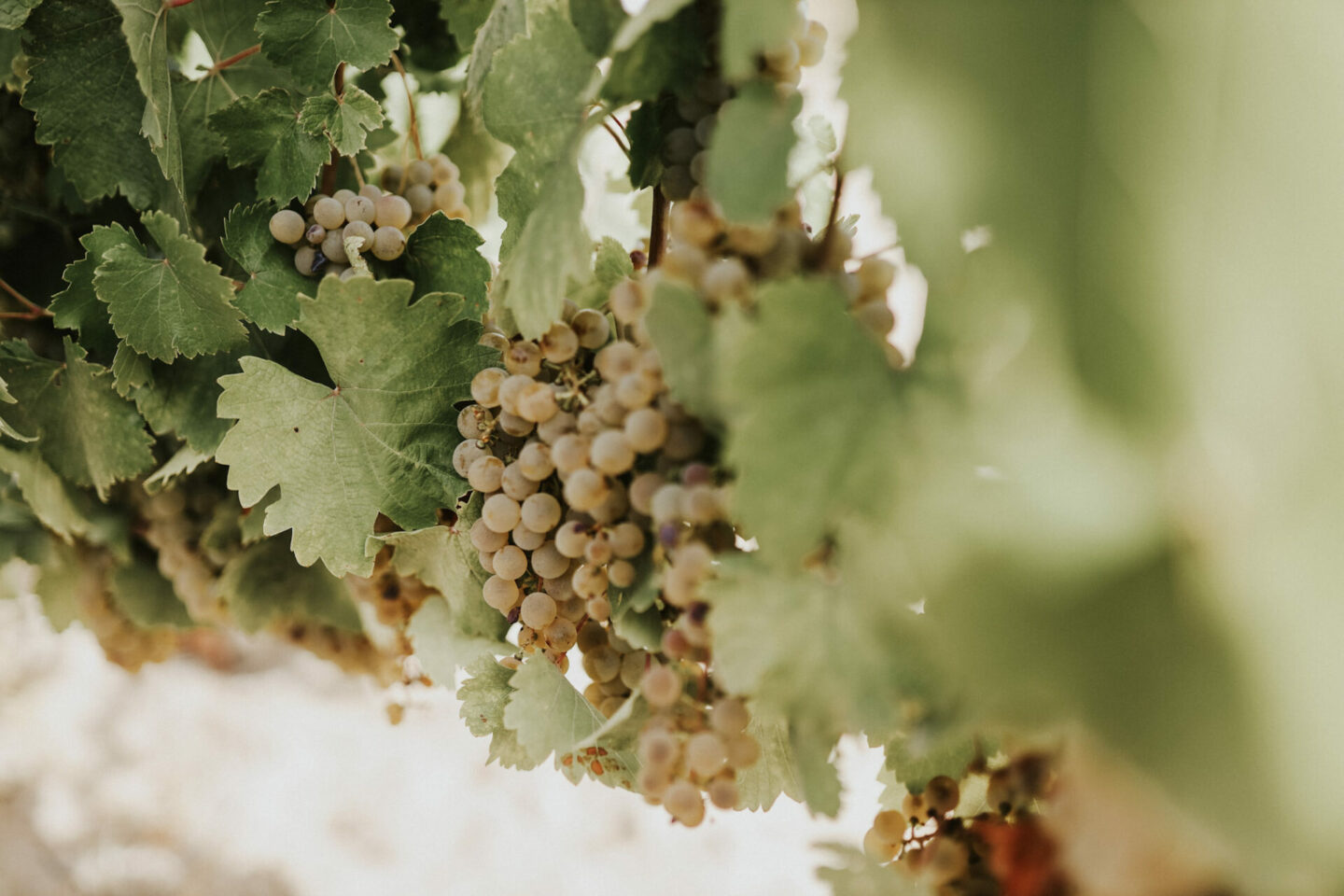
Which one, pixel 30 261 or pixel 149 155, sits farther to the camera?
pixel 30 261

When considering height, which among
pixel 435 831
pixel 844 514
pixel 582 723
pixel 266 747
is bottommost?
pixel 266 747

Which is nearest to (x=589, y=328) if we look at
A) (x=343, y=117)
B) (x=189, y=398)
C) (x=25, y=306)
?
(x=343, y=117)

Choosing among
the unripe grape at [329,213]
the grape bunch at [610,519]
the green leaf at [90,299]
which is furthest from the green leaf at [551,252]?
the green leaf at [90,299]

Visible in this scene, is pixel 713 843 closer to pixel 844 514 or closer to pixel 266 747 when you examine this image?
pixel 266 747

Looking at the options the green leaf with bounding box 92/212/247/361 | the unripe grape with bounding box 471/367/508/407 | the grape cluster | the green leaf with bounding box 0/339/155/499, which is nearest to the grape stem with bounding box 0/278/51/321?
the green leaf with bounding box 0/339/155/499

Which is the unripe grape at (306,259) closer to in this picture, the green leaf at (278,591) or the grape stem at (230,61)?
the grape stem at (230,61)

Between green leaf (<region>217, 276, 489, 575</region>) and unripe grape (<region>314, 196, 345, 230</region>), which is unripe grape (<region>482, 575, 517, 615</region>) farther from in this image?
unripe grape (<region>314, 196, 345, 230</region>)

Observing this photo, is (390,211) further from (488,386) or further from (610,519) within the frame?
(610,519)

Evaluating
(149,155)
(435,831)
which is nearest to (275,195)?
(149,155)
